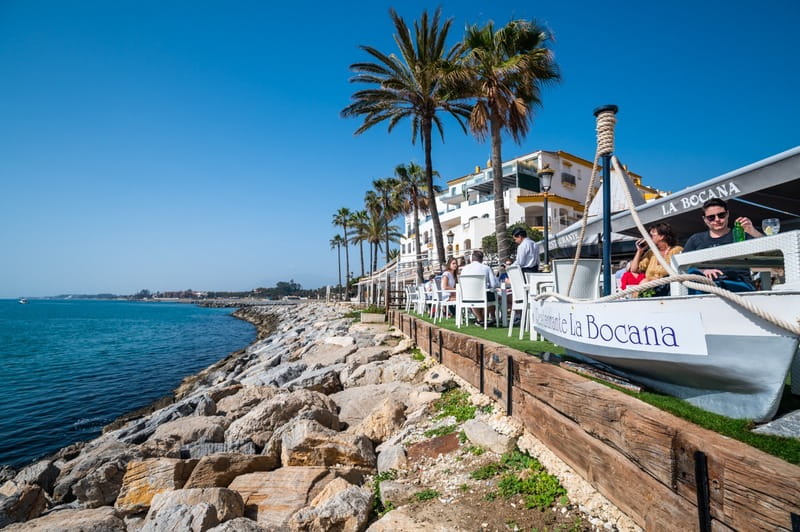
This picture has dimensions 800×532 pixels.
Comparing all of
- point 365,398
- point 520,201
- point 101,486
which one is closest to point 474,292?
point 365,398

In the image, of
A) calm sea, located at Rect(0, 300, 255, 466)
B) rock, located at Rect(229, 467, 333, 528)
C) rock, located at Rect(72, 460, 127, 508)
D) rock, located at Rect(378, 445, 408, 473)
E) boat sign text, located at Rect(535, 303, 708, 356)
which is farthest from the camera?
calm sea, located at Rect(0, 300, 255, 466)

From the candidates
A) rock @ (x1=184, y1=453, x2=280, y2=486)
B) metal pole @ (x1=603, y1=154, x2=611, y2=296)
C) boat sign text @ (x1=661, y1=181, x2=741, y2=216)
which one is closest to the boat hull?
metal pole @ (x1=603, y1=154, x2=611, y2=296)

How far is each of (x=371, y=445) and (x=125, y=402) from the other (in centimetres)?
1089

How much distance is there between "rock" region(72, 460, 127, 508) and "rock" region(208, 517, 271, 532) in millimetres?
2776

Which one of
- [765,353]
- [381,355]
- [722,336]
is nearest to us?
[765,353]

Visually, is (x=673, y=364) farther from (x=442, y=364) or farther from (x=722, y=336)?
(x=442, y=364)

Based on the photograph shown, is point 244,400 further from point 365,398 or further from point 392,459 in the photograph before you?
point 392,459

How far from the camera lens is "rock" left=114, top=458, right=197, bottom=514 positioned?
14.6 ft

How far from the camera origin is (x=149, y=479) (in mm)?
4559

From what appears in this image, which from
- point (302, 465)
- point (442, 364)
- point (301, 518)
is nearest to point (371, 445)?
point (302, 465)

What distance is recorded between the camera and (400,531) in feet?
9.23

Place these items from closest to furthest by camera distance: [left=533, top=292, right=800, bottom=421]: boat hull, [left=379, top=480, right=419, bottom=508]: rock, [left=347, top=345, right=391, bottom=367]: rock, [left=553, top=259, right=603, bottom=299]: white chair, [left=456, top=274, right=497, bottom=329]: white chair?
[left=533, top=292, right=800, bottom=421]: boat hull
[left=379, top=480, right=419, bottom=508]: rock
[left=553, top=259, right=603, bottom=299]: white chair
[left=456, top=274, right=497, bottom=329]: white chair
[left=347, top=345, right=391, bottom=367]: rock

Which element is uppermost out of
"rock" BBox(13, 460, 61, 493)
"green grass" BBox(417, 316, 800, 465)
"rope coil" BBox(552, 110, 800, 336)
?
"rope coil" BBox(552, 110, 800, 336)

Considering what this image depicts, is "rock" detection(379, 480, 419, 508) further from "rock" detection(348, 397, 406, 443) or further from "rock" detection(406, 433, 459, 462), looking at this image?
"rock" detection(348, 397, 406, 443)
